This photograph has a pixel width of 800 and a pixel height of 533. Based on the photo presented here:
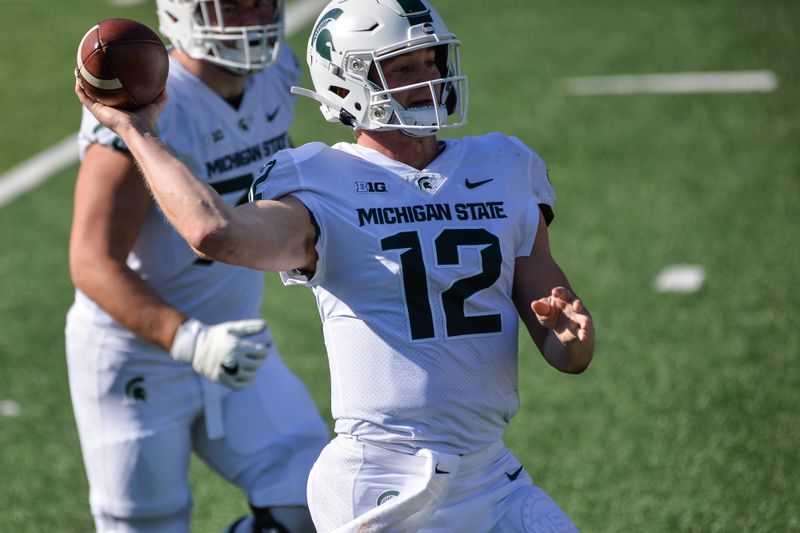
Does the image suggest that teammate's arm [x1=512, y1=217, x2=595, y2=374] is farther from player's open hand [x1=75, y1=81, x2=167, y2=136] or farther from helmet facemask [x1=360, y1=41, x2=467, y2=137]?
player's open hand [x1=75, y1=81, x2=167, y2=136]

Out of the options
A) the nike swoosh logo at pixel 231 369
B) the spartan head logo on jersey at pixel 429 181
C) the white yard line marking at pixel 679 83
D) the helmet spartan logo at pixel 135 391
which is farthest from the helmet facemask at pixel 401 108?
the white yard line marking at pixel 679 83

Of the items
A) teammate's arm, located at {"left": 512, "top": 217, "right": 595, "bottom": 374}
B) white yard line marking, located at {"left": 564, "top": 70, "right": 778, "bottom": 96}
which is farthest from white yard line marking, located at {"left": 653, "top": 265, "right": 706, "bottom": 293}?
teammate's arm, located at {"left": 512, "top": 217, "right": 595, "bottom": 374}

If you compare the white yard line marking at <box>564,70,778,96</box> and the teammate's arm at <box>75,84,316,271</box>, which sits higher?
the teammate's arm at <box>75,84,316,271</box>

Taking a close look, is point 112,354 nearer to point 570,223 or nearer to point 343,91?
point 343,91

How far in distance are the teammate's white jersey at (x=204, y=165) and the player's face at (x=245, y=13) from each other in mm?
220

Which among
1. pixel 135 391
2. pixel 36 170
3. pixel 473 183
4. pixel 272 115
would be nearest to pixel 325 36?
pixel 473 183

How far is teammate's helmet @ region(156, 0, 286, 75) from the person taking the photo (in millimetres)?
3936

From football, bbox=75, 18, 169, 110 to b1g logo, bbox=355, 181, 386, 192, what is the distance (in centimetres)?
56

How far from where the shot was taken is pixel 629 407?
5719 millimetres

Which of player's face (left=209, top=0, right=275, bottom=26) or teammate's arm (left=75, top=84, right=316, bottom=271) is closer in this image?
teammate's arm (left=75, top=84, right=316, bottom=271)

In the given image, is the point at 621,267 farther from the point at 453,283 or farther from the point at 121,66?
the point at 121,66

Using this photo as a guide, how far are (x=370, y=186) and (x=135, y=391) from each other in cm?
135

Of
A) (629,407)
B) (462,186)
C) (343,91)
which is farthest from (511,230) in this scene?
(629,407)

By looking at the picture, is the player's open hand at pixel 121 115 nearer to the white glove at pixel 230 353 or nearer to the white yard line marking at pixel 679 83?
the white glove at pixel 230 353
